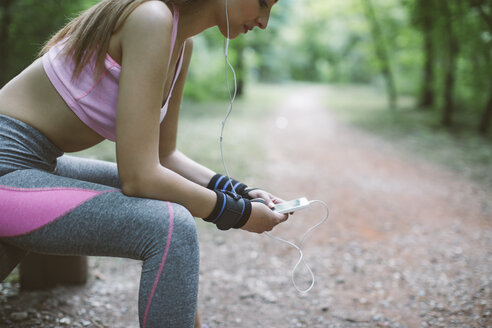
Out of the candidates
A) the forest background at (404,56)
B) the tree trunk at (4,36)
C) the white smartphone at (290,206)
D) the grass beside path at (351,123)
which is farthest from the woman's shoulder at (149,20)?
the tree trunk at (4,36)

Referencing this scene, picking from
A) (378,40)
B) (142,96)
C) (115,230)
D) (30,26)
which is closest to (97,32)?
(142,96)

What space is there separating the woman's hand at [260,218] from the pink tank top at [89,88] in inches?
23.5

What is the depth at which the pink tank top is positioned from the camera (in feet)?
4.39

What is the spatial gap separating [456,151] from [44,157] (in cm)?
831

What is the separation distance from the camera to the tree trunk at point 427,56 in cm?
1041

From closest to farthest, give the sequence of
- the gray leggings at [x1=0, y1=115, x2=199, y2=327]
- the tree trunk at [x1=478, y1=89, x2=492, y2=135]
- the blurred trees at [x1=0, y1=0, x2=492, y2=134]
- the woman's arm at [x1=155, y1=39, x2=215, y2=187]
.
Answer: the gray leggings at [x1=0, y1=115, x2=199, y2=327], the woman's arm at [x1=155, y1=39, x2=215, y2=187], the blurred trees at [x1=0, y1=0, x2=492, y2=134], the tree trunk at [x1=478, y1=89, x2=492, y2=135]

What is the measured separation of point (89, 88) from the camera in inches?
53.1

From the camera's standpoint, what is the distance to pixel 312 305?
2.52m

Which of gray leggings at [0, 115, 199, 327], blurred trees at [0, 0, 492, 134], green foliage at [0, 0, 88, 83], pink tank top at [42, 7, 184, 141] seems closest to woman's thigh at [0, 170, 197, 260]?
gray leggings at [0, 115, 199, 327]

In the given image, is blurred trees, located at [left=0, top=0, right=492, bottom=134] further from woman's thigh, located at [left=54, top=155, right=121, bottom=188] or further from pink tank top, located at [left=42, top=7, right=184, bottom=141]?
pink tank top, located at [left=42, top=7, right=184, bottom=141]

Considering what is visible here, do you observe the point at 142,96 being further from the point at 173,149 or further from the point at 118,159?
the point at 173,149

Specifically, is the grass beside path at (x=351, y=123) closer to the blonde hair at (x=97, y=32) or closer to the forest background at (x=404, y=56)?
the forest background at (x=404, y=56)

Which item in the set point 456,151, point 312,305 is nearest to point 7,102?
point 312,305

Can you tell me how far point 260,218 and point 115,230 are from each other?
547 millimetres
